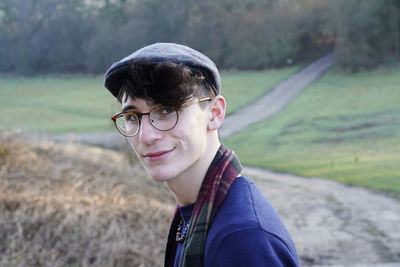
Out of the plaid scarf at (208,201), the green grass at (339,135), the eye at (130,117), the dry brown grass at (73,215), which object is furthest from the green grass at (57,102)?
the plaid scarf at (208,201)

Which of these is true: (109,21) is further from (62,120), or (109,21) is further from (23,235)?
(23,235)

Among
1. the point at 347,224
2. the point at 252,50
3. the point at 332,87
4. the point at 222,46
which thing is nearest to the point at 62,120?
the point at 222,46

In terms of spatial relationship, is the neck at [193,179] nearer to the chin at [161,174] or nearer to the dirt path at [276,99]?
the chin at [161,174]

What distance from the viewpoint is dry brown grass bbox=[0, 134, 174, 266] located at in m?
4.12

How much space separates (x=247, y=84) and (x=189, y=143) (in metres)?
21.0

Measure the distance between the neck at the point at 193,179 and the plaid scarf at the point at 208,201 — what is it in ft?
0.07

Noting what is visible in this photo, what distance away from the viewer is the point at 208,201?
118 cm

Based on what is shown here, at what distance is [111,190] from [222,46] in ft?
58.2

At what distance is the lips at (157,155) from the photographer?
50.5 inches

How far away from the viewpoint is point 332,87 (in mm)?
20703

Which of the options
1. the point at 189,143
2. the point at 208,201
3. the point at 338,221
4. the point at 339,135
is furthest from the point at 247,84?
the point at 208,201

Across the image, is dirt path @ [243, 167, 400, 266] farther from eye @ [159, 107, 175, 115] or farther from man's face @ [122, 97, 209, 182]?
eye @ [159, 107, 175, 115]

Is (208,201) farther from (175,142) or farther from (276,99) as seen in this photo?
(276,99)

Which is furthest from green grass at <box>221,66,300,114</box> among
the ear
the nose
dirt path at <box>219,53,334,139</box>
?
the nose
